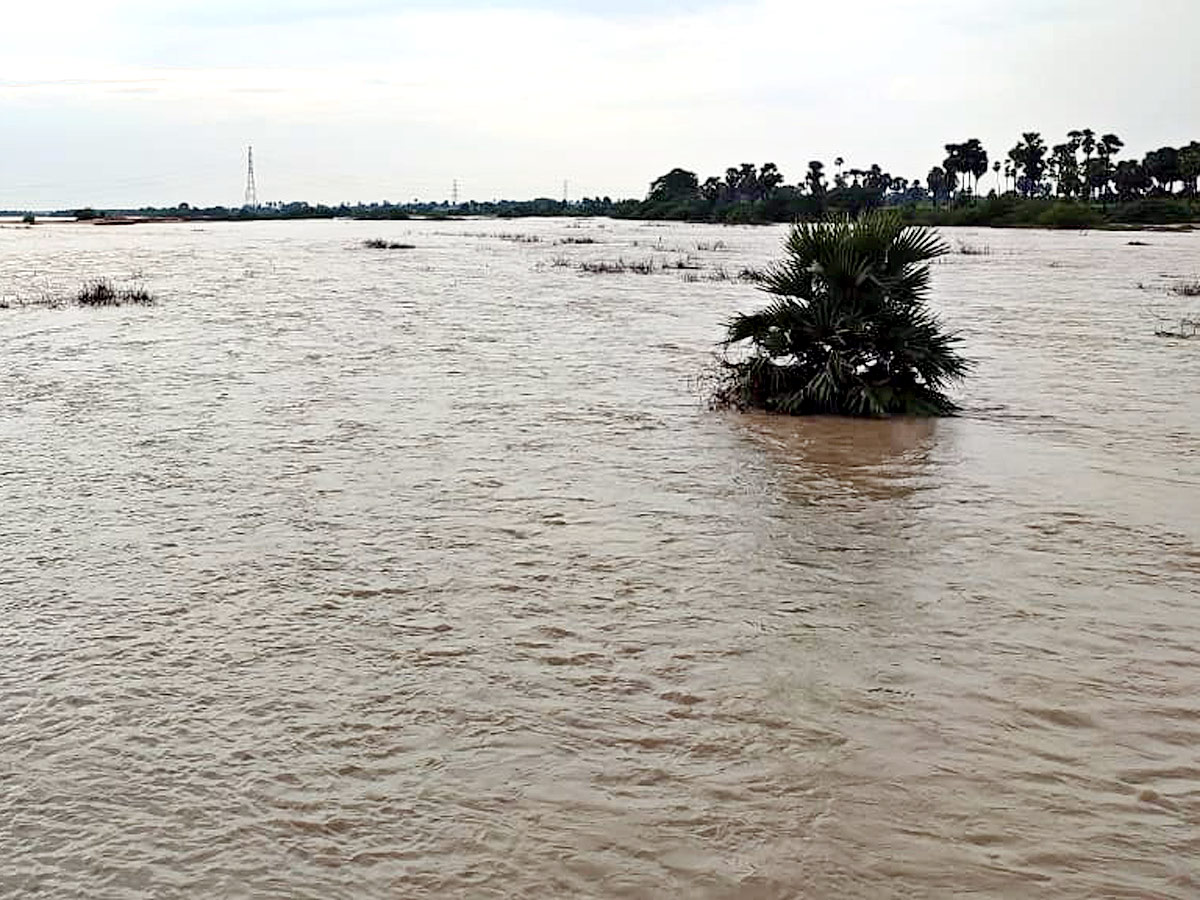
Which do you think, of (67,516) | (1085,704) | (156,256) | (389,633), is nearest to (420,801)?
(389,633)

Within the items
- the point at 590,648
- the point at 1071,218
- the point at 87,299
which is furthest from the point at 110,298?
the point at 1071,218

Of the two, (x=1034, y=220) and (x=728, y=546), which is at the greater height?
(x=1034, y=220)

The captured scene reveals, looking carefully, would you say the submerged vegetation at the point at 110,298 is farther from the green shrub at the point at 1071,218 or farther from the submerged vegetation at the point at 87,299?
the green shrub at the point at 1071,218

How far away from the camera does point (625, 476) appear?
9.51 m

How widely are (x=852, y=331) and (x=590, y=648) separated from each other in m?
7.66

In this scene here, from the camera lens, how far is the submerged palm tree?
12523mm

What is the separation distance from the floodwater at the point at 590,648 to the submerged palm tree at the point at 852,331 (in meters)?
0.50

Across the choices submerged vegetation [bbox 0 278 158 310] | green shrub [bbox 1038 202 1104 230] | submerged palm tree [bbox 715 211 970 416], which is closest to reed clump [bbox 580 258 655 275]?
submerged vegetation [bbox 0 278 158 310]

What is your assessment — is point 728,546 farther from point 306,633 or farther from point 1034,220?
point 1034,220

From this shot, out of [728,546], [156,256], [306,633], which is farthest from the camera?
[156,256]

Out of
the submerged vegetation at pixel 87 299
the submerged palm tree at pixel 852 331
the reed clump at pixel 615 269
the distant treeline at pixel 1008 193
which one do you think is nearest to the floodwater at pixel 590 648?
the submerged palm tree at pixel 852 331

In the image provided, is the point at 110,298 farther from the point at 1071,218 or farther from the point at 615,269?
the point at 1071,218

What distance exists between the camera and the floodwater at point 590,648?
385cm

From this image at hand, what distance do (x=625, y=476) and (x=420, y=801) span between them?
5520 millimetres
